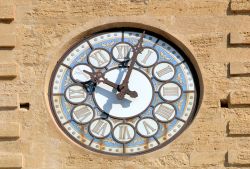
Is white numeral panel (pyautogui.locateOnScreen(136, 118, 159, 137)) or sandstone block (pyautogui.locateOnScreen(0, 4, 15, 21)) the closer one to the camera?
white numeral panel (pyautogui.locateOnScreen(136, 118, 159, 137))

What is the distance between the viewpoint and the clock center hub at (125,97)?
1220 centimetres

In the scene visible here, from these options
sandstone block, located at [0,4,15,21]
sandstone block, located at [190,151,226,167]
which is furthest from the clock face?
sandstone block, located at [0,4,15,21]

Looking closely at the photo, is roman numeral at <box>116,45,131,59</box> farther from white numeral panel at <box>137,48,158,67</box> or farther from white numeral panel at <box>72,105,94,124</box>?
white numeral panel at <box>72,105,94,124</box>

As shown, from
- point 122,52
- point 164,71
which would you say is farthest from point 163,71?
point 122,52

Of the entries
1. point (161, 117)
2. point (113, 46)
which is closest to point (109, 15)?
point (113, 46)

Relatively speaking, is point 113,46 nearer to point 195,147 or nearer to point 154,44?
point 154,44

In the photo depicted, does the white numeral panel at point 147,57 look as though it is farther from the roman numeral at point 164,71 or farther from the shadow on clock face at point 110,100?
the shadow on clock face at point 110,100

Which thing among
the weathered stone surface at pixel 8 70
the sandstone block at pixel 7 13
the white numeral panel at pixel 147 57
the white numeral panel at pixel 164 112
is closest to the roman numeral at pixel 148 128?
the white numeral panel at pixel 164 112

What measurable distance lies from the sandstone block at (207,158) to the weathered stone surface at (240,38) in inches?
42.9

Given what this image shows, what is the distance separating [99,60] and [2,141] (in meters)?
1.20

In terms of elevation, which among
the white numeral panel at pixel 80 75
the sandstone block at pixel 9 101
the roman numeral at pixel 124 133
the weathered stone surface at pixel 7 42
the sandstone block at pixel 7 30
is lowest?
the roman numeral at pixel 124 133

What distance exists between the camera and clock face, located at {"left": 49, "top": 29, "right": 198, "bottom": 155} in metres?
12.1

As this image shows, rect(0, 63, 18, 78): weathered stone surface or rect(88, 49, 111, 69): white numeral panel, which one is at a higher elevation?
rect(88, 49, 111, 69): white numeral panel

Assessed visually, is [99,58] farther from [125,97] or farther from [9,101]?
[9,101]
